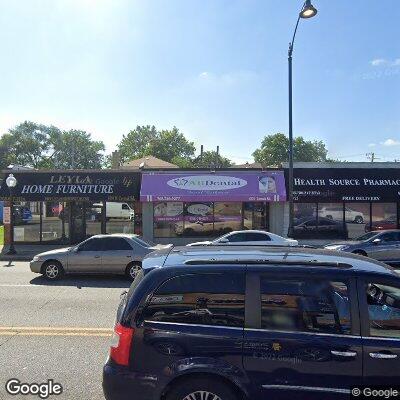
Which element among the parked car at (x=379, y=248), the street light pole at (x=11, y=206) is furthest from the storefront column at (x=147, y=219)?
the parked car at (x=379, y=248)

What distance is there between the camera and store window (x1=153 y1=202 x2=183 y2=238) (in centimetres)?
1941

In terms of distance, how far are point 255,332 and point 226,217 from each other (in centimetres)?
1623

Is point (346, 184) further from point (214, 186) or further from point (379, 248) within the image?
point (214, 186)

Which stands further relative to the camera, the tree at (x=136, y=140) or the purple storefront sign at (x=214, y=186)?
the tree at (x=136, y=140)

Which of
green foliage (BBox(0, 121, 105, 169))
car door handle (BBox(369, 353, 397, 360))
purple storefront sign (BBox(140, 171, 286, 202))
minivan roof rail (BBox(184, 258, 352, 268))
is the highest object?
green foliage (BBox(0, 121, 105, 169))

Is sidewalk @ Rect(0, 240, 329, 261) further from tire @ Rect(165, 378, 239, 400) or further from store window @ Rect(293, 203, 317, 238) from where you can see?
tire @ Rect(165, 378, 239, 400)

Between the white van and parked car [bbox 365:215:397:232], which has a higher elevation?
the white van

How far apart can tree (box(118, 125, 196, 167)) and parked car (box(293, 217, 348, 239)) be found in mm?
47056

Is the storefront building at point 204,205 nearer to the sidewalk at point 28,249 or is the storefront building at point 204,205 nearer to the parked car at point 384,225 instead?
the sidewalk at point 28,249

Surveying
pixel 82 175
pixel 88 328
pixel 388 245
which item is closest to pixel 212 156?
pixel 82 175

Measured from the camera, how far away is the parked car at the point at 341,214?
Answer: 63.7 ft

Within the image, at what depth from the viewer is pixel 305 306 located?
3.41 metres

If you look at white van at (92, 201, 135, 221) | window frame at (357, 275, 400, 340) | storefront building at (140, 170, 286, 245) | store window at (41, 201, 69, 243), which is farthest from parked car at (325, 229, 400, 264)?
store window at (41, 201, 69, 243)

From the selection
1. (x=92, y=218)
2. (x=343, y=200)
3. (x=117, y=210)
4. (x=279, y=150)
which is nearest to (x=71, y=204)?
(x=92, y=218)
